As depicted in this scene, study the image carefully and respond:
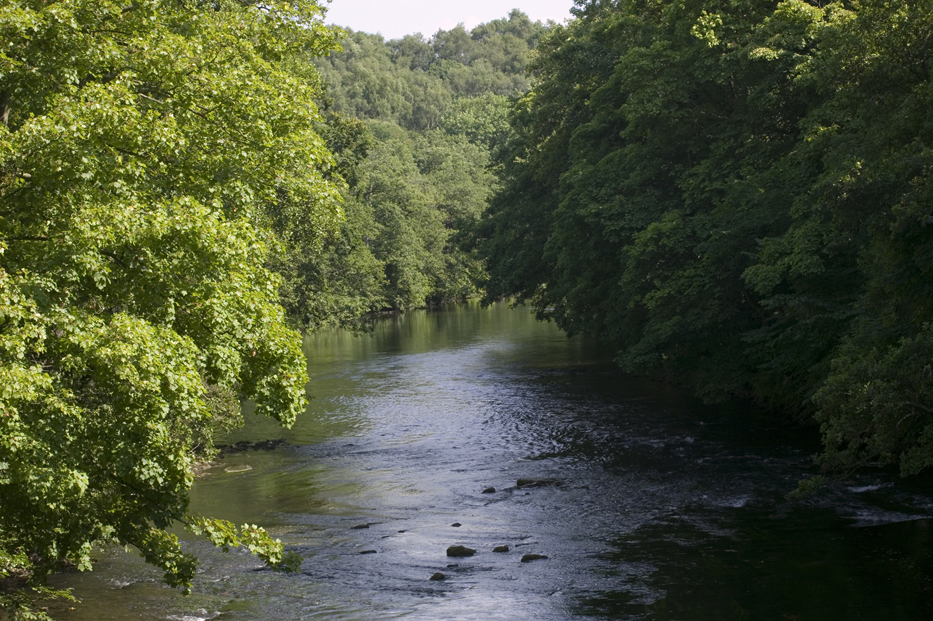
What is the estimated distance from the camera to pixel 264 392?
1085cm

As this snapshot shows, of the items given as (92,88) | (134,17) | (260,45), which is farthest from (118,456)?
(260,45)

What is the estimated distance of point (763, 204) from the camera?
77.4 feet

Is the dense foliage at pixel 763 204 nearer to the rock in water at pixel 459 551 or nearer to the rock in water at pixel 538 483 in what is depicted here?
the rock in water at pixel 459 551

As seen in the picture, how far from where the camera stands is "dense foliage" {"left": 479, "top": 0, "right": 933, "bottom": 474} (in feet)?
46.4

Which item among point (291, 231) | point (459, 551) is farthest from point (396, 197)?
point (459, 551)

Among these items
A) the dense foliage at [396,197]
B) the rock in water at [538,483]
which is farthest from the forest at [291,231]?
the rock in water at [538,483]

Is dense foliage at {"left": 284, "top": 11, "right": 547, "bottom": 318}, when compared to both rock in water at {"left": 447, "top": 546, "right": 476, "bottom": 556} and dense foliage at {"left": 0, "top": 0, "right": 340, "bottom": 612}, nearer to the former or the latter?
rock in water at {"left": 447, "top": 546, "right": 476, "bottom": 556}

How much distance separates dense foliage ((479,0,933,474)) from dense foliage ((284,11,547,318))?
929cm

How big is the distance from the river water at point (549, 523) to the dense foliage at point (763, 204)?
172cm

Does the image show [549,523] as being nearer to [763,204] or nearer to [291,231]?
[291,231]

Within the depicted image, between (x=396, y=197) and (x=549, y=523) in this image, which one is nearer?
(x=549, y=523)

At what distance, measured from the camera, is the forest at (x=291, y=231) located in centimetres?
873

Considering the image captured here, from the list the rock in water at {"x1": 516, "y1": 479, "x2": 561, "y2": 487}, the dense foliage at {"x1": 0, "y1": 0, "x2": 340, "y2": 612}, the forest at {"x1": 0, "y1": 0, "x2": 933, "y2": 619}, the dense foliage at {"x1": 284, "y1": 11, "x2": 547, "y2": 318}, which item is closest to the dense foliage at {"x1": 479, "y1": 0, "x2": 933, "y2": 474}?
the forest at {"x1": 0, "y1": 0, "x2": 933, "y2": 619}

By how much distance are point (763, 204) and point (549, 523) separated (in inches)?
454
